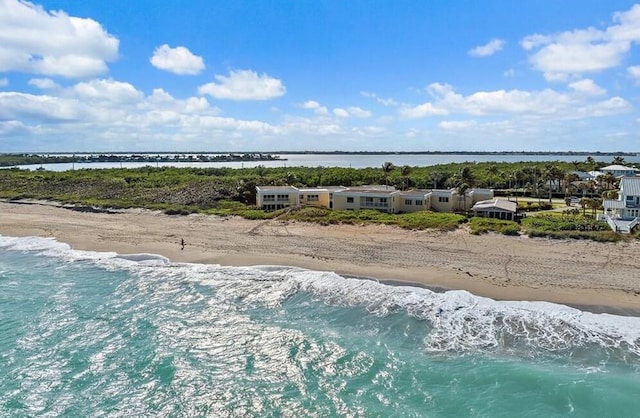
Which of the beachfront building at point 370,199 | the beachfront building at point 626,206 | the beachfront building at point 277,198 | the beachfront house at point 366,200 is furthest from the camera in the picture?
the beachfront building at point 277,198

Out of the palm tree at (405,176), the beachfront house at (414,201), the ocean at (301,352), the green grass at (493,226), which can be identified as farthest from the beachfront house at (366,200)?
the ocean at (301,352)

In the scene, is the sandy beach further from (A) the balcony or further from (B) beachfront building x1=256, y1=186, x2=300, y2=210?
(A) the balcony

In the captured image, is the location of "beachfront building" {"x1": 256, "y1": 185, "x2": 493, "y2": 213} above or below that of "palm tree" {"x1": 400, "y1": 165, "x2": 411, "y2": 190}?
below

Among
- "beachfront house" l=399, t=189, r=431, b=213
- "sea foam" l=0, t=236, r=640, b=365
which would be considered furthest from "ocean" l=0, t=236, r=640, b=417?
"beachfront house" l=399, t=189, r=431, b=213

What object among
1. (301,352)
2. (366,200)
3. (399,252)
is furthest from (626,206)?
(301,352)

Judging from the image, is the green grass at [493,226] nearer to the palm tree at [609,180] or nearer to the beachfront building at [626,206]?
the beachfront building at [626,206]

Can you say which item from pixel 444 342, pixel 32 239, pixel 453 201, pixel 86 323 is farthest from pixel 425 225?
pixel 32 239
